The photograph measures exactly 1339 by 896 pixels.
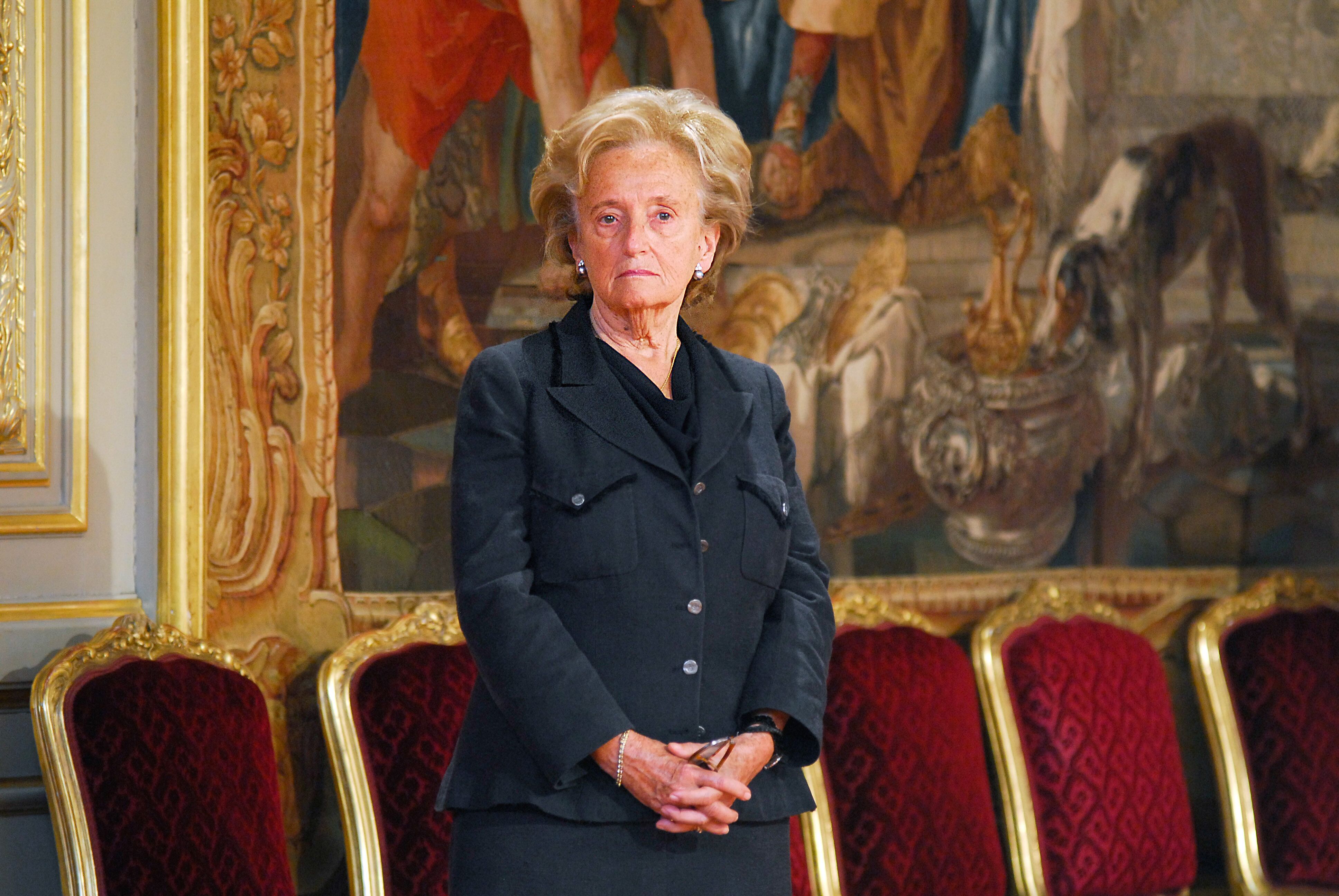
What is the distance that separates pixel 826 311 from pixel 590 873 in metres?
2.57

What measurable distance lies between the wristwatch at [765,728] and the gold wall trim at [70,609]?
194 cm

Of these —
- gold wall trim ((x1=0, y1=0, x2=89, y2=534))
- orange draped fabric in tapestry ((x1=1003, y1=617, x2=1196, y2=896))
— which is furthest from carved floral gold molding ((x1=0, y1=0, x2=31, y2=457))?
orange draped fabric in tapestry ((x1=1003, y1=617, x2=1196, y2=896))

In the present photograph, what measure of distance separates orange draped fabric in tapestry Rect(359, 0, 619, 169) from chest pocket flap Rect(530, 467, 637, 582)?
2.12m

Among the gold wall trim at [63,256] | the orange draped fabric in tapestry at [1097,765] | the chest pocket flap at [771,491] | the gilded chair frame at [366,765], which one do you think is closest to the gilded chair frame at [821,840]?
the gilded chair frame at [366,765]

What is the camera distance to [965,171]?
4.23m

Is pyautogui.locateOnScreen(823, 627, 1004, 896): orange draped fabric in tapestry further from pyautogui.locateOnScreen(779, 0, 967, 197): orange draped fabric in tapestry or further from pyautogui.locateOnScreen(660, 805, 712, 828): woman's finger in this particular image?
pyautogui.locateOnScreen(660, 805, 712, 828): woman's finger

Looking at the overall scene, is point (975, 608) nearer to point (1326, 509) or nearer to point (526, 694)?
point (1326, 509)

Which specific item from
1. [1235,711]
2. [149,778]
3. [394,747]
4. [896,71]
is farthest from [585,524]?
[1235,711]

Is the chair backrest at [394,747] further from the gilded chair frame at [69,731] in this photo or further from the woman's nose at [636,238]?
the woman's nose at [636,238]

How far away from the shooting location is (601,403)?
190 centimetres

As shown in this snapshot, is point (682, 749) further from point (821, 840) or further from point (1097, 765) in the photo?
point (1097, 765)

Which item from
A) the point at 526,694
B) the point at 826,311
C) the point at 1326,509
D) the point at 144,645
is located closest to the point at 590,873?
the point at 526,694

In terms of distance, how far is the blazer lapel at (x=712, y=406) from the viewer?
1912 millimetres

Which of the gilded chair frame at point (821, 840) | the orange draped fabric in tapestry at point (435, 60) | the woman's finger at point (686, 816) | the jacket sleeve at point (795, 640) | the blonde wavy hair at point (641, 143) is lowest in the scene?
the gilded chair frame at point (821, 840)
